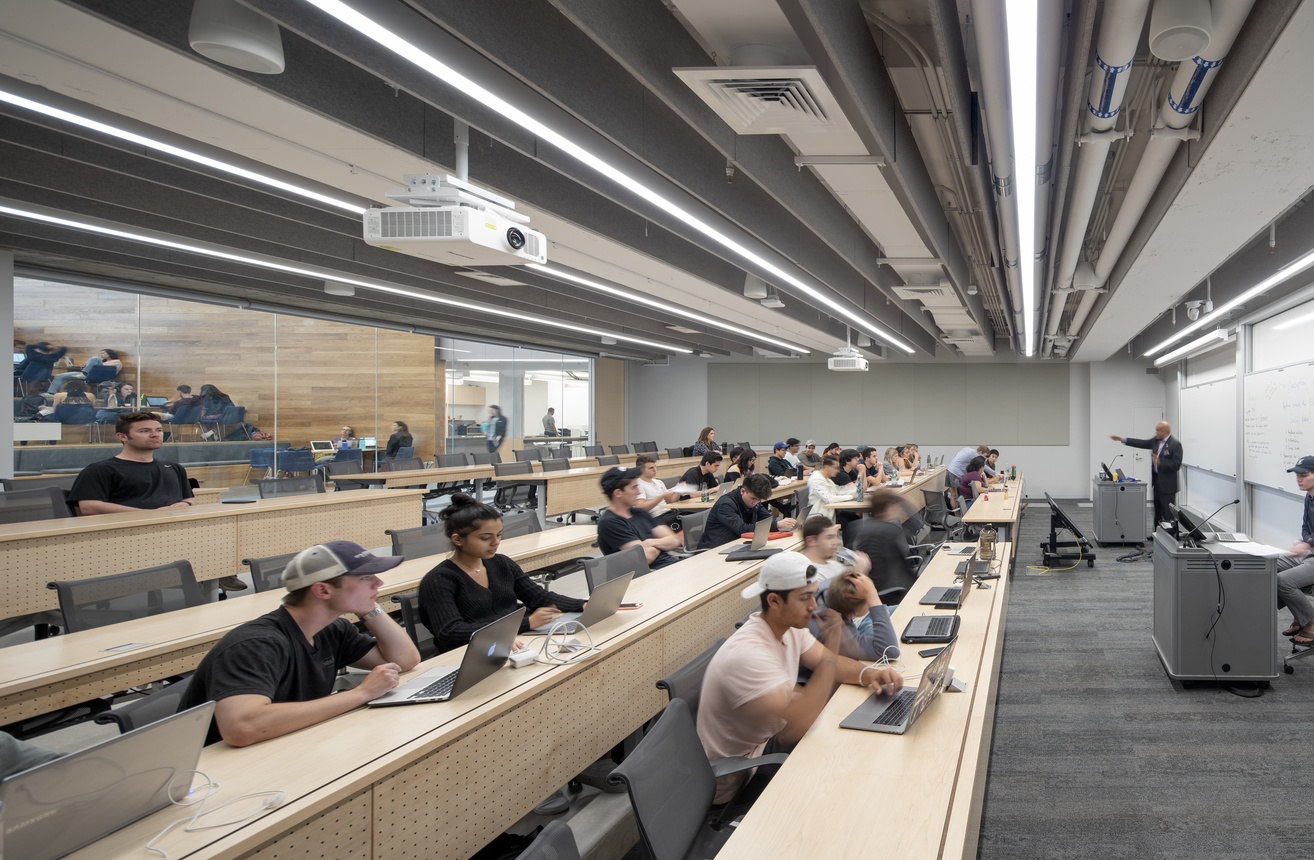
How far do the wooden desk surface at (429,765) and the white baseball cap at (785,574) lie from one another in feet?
2.46

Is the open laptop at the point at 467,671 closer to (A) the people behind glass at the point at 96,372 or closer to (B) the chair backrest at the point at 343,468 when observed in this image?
(B) the chair backrest at the point at 343,468

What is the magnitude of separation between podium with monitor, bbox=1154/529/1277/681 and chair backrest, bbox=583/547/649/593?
3089 millimetres

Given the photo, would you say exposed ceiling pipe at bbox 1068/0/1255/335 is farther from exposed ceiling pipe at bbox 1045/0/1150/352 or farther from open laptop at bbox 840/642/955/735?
open laptop at bbox 840/642/955/735

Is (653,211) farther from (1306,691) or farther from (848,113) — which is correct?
(1306,691)

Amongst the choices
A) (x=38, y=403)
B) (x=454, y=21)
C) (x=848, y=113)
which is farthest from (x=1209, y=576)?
(x=38, y=403)

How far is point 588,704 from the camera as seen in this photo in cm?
286

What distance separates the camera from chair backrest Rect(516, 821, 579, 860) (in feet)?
4.36

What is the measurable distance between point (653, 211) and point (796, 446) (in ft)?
25.8

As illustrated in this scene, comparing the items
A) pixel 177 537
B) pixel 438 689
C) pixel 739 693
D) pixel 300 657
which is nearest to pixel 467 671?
pixel 438 689

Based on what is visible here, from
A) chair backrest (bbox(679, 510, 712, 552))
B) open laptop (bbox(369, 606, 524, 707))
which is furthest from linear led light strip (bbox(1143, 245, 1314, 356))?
open laptop (bbox(369, 606, 524, 707))

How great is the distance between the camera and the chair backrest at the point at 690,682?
2.46m

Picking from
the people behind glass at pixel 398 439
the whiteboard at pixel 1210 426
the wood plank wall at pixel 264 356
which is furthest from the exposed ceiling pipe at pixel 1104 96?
the people behind glass at pixel 398 439

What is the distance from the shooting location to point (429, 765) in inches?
81.6

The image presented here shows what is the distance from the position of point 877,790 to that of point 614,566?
2.48 metres
